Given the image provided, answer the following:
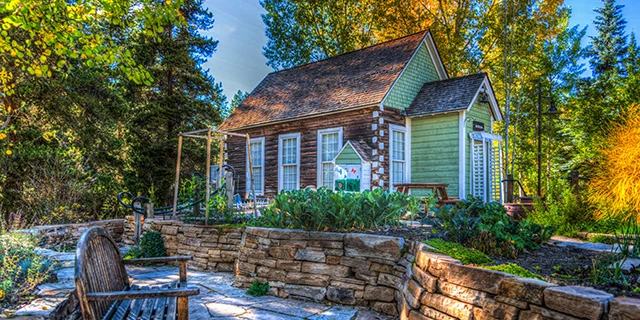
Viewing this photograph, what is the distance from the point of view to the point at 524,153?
22.3m

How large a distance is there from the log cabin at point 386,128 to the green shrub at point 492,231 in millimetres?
6133

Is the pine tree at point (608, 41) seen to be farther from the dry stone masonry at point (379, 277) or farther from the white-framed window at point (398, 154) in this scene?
the dry stone masonry at point (379, 277)

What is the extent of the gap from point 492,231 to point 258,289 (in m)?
2.93

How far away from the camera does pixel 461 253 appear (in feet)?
10.4

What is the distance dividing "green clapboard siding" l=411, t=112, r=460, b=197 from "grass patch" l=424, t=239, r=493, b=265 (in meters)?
7.28

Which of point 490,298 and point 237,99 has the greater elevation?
point 237,99

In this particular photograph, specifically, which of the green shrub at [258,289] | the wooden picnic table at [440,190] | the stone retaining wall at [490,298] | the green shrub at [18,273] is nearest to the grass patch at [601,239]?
the stone retaining wall at [490,298]

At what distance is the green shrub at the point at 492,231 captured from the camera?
11.5ft

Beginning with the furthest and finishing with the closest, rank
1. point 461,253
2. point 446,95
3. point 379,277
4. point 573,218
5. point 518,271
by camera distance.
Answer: point 446,95, point 573,218, point 379,277, point 461,253, point 518,271

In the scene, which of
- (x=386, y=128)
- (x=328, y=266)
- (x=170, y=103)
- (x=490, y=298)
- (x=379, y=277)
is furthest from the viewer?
(x=170, y=103)

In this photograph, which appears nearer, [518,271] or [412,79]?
[518,271]

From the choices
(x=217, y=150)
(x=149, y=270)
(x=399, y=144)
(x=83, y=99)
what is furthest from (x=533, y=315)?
(x=217, y=150)

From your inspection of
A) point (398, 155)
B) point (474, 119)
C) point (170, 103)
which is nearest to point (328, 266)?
point (398, 155)

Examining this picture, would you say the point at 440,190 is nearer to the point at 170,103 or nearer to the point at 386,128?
the point at 386,128
